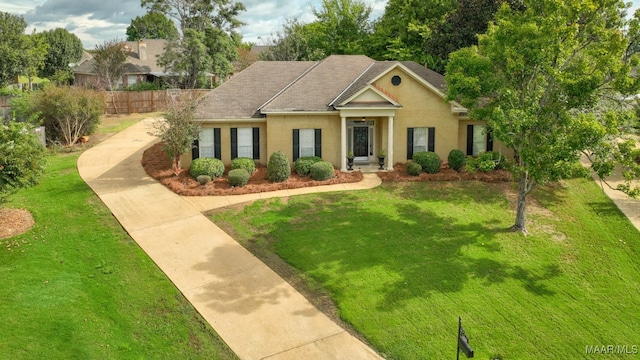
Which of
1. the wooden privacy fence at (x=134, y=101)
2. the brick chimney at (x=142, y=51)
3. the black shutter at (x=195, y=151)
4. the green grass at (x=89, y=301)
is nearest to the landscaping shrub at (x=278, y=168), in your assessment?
the black shutter at (x=195, y=151)

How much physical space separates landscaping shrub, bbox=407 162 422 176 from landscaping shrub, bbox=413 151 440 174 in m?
A: 0.37

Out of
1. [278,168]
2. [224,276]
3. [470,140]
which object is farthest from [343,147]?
[224,276]

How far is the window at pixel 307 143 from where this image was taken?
22.9 metres

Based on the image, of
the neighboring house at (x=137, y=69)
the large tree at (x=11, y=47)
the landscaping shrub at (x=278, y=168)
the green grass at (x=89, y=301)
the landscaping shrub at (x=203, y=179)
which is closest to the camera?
the green grass at (x=89, y=301)

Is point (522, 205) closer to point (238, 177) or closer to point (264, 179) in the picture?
point (264, 179)

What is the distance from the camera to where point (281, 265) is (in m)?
13.8

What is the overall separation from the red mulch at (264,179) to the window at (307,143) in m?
1.12

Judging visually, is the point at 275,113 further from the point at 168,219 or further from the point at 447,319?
the point at 447,319

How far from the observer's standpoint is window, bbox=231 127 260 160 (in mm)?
22844

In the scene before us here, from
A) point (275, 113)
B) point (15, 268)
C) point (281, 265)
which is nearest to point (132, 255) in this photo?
point (15, 268)

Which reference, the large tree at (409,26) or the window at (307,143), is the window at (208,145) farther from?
the large tree at (409,26)

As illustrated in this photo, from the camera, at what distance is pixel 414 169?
2167cm

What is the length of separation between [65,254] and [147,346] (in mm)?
5695

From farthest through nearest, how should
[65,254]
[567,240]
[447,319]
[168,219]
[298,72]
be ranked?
[298,72] → [168,219] → [567,240] → [65,254] → [447,319]
